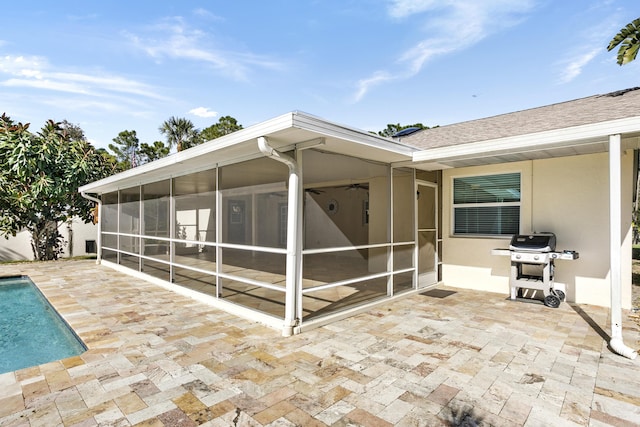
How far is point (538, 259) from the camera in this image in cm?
498

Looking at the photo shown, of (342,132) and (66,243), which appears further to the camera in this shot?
(66,243)

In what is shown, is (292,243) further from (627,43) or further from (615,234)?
(627,43)

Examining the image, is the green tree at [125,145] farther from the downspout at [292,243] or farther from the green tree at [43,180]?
the downspout at [292,243]

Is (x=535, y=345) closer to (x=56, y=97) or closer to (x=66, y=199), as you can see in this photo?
(x=66, y=199)

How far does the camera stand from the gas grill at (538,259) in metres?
4.97

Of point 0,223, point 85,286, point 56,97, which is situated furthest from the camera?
point 56,97

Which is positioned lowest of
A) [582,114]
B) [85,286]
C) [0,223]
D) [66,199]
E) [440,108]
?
[85,286]

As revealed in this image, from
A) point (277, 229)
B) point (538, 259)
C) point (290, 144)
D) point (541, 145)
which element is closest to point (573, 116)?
point (541, 145)

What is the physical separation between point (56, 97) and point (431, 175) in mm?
13022

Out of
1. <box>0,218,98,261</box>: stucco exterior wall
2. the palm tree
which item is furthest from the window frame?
the palm tree

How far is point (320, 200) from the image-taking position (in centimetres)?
646

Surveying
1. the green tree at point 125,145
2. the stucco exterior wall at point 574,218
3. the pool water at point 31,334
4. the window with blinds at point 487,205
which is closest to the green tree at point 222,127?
the green tree at point 125,145

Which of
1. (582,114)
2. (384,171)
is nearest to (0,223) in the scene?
(384,171)

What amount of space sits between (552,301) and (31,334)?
782 centimetres
